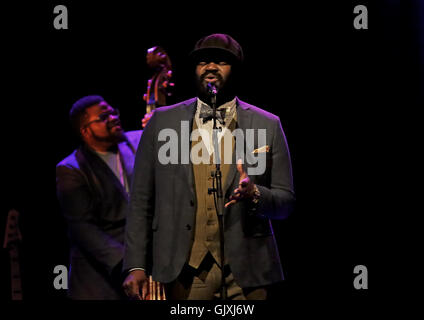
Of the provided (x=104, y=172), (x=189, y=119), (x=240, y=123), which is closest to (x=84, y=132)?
(x=104, y=172)

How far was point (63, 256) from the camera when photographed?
5.30 meters

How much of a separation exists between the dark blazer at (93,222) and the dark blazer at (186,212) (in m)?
1.47

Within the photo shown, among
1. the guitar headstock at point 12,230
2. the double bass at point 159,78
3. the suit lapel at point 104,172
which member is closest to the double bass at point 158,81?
the double bass at point 159,78

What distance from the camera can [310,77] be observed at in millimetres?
4547

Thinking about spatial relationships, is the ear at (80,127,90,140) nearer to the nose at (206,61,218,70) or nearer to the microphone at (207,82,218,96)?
the nose at (206,61,218,70)

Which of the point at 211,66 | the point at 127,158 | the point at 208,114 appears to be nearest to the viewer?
the point at 208,114

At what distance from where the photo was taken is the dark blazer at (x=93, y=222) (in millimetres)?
4332

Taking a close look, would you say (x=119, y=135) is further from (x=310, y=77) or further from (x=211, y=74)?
(x=211, y=74)

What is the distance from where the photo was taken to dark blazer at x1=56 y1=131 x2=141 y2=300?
433 cm

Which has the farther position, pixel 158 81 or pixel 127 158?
pixel 127 158

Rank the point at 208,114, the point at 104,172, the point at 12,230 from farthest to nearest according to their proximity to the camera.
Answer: the point at 12,230
the point at 104,172
the point at 208,114

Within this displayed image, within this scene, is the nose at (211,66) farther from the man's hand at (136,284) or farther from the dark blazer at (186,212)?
the man's hand at (136,284)

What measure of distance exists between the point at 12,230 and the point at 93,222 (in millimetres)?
977

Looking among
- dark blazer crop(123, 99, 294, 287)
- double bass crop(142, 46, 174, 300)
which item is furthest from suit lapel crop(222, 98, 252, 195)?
double bass crop(142, 46, 174, 300)
